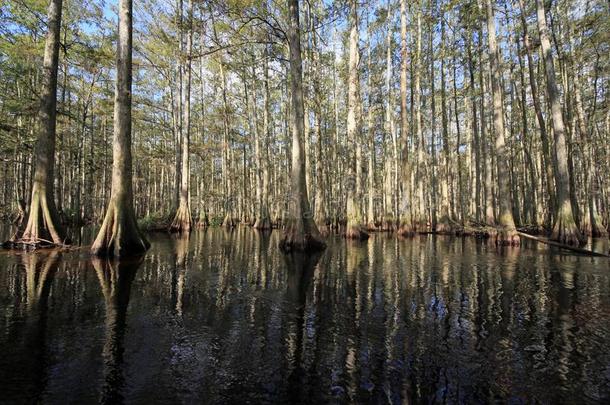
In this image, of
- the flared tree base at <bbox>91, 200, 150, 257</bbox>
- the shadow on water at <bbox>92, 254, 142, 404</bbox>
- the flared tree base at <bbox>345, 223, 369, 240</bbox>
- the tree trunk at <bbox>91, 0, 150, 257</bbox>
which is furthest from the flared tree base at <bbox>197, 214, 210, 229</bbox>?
the shadow on water at <bbox>92, 254, 142, 404</bbox>

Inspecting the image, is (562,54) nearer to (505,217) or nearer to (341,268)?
(505,217)

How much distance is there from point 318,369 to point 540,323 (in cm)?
280

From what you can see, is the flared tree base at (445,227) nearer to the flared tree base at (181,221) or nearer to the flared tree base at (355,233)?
the flared tree base at (355,233)

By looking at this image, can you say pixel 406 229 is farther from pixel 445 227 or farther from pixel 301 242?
pixel 301 242

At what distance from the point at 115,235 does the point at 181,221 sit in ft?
31.3

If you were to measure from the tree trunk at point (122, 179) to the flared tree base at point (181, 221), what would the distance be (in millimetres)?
8196

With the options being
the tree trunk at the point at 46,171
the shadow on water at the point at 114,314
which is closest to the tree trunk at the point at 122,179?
the shadow on water at the point at 114,314

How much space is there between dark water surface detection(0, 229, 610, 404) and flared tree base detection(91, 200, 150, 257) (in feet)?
4.56

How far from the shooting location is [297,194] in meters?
10.1

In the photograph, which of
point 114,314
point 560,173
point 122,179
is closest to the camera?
point 114,314

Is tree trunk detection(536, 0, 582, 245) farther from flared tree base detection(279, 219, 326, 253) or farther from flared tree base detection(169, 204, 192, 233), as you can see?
flared tree base detection(169, 204, 192, 233)

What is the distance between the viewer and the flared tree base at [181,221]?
1695 centimetres

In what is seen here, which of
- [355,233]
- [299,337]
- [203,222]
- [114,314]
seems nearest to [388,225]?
[355,233]

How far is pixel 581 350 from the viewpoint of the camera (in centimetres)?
296
